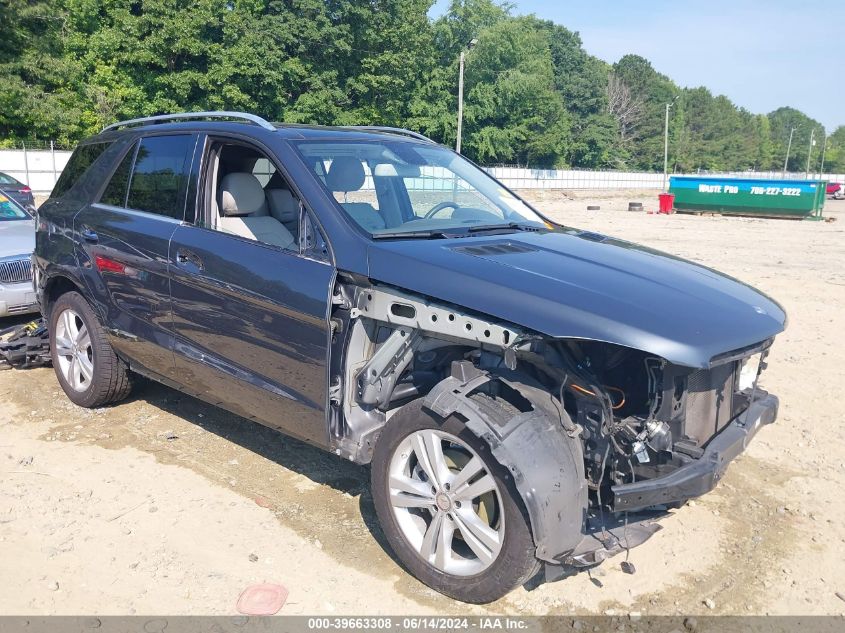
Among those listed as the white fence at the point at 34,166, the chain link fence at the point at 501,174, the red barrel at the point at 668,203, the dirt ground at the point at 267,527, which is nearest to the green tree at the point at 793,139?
the chain link fence at the point at 501,174

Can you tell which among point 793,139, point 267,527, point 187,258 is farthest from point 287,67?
point 793,139

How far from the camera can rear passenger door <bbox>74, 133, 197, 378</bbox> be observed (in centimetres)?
447

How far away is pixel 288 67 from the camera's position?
4647cm

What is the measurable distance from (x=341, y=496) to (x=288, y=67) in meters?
46.1

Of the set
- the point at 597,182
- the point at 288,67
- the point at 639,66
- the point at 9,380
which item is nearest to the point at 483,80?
the point at 597,182

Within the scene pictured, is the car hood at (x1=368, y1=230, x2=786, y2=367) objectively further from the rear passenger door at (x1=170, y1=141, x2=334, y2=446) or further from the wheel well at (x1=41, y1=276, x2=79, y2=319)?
the wheel well at (x1=41, y1=276, x2=79, y2=319)

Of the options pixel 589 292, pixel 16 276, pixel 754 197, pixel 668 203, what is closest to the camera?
pixel 589 292

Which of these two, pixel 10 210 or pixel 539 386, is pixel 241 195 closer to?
pixel 539 386

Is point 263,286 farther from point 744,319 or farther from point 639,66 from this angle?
point 639,66

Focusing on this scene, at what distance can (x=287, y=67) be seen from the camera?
4644 cm

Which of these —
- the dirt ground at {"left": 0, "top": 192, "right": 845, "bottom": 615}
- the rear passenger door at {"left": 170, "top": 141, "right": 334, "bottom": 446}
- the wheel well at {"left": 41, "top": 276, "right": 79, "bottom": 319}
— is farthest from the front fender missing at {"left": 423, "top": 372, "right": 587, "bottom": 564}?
the wheel well at {"left": 41, "top": 276, "right": 79, "bottom": 319}

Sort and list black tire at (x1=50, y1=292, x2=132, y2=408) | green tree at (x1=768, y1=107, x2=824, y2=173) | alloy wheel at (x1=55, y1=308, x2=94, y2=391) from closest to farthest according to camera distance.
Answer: black tire at (x1=50, y1=292, x2=132, y2=408) < alloy wheel at (x1=55, y1=308, x2=94, y2=391) < green tree at (x1=768, y1=107, x2=824, y2=173)

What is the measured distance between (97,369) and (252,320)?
1949 mm

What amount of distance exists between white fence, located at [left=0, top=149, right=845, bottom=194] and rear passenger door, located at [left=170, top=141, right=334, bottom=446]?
2036cm
